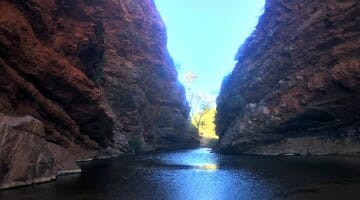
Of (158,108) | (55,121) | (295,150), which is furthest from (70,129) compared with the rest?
(158,108)

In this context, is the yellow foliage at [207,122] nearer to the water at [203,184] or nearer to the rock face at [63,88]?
the rock face at [63,88]

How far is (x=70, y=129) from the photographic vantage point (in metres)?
53.1

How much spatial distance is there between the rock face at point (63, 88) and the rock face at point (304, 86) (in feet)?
70.8

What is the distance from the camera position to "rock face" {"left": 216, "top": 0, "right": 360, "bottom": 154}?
65.9 metres

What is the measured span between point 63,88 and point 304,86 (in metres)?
35.2

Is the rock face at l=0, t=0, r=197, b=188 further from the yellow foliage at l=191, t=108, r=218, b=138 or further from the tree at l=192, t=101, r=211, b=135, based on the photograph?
the tree at l=192, t=101, r=211, b=135

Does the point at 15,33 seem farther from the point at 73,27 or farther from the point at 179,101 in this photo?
the point at 179,101

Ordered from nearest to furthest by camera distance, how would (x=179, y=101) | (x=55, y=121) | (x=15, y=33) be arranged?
1. (x=15, y=33)
2. (x=55, y=121)
3. (x=179, y=101)

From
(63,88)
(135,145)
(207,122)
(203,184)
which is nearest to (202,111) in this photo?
(207,122)

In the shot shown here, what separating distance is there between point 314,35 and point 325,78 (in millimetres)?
7193

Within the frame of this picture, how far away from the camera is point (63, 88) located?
51688mm

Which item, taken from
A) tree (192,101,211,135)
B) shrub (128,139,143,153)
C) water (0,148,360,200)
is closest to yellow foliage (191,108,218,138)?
tree (192,101,211,135)

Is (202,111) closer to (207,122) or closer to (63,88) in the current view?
(207,122)

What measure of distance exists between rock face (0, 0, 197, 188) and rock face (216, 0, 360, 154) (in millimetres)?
21587
